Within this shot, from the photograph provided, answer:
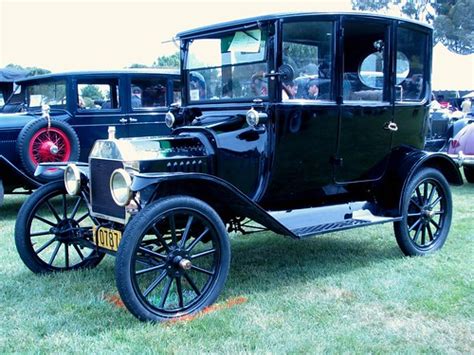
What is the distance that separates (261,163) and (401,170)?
1324 millimetres

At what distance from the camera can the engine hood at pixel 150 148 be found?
12.1ft

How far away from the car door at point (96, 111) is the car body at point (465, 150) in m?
4.78

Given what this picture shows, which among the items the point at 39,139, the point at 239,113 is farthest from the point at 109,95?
the point at 239,113

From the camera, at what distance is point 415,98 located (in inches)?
189

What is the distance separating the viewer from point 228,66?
13.9ft

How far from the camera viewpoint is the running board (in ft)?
13.2

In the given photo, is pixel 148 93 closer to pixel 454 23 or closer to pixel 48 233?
pixel 48 233

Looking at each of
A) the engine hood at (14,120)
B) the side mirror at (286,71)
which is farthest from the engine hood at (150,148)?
the engine hood at (14,120)

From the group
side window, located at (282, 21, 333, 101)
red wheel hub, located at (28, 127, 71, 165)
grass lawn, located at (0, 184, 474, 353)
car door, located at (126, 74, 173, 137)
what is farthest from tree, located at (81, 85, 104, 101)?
side window, located at (282, 21, 333, 101)

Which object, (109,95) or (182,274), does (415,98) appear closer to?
(182,274)

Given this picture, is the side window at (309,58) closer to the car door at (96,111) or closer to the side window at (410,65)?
the side window at (410,65)

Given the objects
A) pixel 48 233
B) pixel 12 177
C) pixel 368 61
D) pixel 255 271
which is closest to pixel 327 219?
pixel 255 271

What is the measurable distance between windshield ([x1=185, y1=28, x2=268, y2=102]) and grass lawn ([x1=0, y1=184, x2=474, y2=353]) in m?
1.37

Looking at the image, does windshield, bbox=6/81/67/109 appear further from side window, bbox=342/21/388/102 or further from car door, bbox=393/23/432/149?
car door, bbox=393/23/432/149
